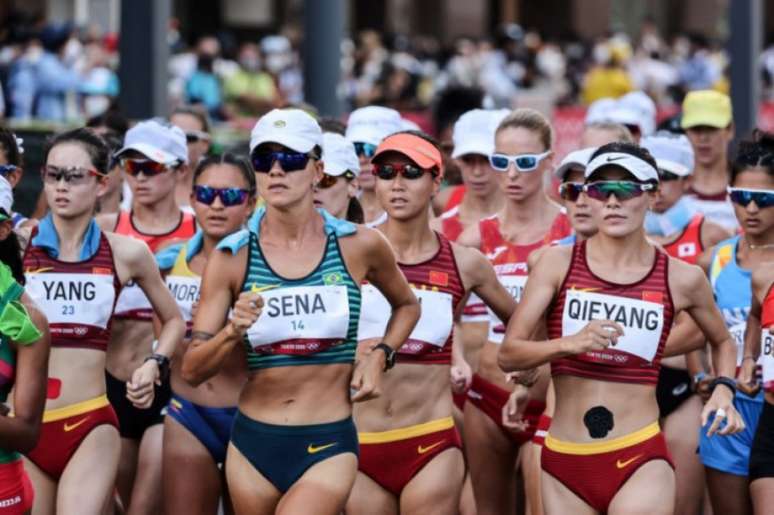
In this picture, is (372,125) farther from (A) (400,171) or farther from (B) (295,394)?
(B) (295,394)

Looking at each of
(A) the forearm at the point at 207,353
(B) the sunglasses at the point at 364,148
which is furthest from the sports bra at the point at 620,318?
(B) the sunglasses at the point at 364,148

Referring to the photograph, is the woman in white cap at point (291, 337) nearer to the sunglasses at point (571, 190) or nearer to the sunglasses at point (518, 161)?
the sunglasses at point (571, 190)

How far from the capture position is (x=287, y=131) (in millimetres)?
7469

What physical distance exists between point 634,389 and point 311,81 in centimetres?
1097

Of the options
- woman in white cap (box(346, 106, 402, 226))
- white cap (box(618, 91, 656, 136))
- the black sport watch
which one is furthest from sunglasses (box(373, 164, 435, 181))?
white cap (box(618, 91, 656, 136))

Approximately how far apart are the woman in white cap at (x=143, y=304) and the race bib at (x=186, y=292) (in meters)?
0.17

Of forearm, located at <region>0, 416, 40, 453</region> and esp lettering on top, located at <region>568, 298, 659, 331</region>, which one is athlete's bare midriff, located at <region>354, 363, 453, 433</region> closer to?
esp lettering on top, located at <region>568, 298, 659, 331</region>

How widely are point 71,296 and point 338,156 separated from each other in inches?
67.9

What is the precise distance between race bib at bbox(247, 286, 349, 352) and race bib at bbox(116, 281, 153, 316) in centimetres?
241

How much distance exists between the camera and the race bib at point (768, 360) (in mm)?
8242

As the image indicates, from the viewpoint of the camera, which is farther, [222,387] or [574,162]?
[574,162]

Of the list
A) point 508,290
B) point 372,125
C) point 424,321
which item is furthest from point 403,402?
point 372,125

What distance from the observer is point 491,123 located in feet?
37.8

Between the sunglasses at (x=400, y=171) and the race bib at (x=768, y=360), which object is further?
the sunglasses at (x=400, y=171)
